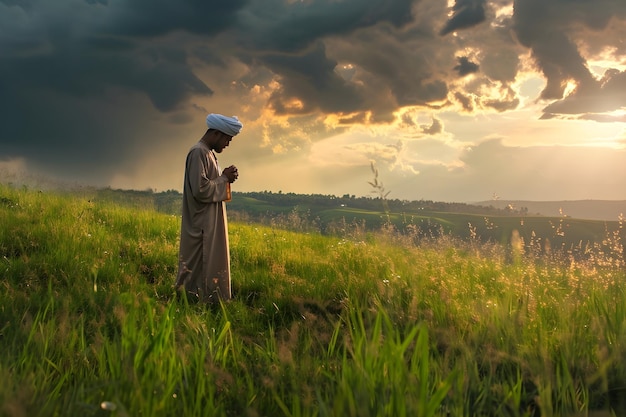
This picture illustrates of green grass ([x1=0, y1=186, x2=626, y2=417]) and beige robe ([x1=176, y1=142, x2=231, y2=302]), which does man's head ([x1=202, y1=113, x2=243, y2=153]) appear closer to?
beige robe ([x1=176, y1=142, x2=231, y2=302])

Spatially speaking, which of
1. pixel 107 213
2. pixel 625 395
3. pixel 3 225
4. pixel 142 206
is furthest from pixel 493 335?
pixel 142 206

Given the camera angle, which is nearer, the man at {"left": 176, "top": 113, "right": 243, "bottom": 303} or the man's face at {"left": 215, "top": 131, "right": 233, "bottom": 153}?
the man at {"left": 176, "top": 113, "right": 243, "bottom": 303}

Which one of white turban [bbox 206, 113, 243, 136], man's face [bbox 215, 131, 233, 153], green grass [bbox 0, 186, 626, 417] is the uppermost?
white turban [bbox 206, 113, 243, 136]

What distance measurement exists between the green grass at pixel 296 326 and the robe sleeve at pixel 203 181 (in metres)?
1.45

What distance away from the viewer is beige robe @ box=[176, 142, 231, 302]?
22.8 ft

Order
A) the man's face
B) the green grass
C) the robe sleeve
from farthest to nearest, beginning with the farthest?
the man's face, the robe sleeve, the green grass

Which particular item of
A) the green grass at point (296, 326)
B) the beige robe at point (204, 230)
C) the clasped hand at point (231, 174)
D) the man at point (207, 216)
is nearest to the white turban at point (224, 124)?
the man at point (207, 216)

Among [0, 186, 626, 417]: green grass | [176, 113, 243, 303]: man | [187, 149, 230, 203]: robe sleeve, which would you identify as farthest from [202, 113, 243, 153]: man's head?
[0, 186, 626, 417]: green grass

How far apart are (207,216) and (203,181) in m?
0.51

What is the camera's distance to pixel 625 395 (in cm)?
297

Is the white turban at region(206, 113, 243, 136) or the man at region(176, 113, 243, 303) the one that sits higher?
the white turban at region(206, 113, 243, 136)

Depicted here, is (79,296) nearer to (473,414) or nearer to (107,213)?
(473,414)

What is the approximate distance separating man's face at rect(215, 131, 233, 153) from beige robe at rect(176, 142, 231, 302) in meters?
0.13

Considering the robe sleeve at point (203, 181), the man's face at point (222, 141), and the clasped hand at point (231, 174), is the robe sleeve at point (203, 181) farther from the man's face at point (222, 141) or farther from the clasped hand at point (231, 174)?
the man's face at point (222, 141)
